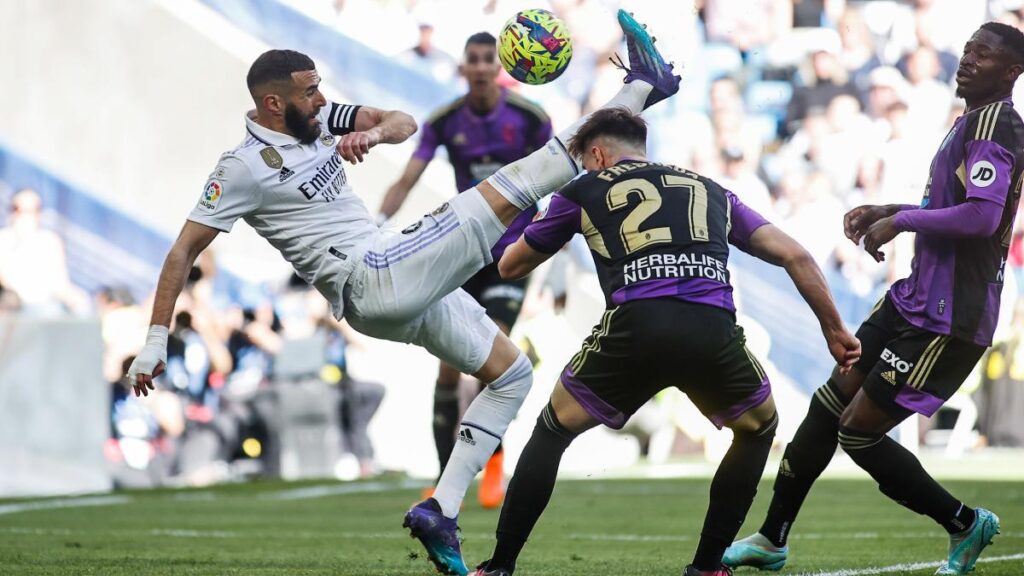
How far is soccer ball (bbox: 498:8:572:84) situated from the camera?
7.18 meters

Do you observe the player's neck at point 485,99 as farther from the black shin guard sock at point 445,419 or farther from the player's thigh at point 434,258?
the player's thigh at point 434,258

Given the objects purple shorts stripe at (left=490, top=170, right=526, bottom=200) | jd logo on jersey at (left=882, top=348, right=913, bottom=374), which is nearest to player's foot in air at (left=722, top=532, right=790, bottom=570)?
jd logo on jersey at (left=882, top=348, right=913, bottom=374)

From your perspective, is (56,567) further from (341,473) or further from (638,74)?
(341,473)

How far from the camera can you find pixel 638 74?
6535mm

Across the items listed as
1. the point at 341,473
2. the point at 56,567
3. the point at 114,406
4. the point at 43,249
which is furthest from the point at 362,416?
the point at 56,567

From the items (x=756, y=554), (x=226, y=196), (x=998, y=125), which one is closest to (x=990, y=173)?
(x=998, y=125)

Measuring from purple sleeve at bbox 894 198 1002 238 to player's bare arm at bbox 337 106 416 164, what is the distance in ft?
6.92

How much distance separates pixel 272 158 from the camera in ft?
21.2

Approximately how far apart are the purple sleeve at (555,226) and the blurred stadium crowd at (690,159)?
28.4ft

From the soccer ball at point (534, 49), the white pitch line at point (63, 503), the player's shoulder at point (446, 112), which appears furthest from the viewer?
the white pitch line at point (63, 503)

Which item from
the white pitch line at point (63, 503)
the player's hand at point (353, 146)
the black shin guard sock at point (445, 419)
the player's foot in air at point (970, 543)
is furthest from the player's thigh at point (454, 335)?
the white pitch line at point (63, 503)

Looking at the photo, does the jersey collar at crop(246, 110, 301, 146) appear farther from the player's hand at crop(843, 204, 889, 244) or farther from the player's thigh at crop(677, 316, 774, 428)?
the player's hand at crop(843, 204, 889, 244)

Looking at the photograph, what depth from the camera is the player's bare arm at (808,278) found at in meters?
5.57

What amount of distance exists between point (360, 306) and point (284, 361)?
8.17m
